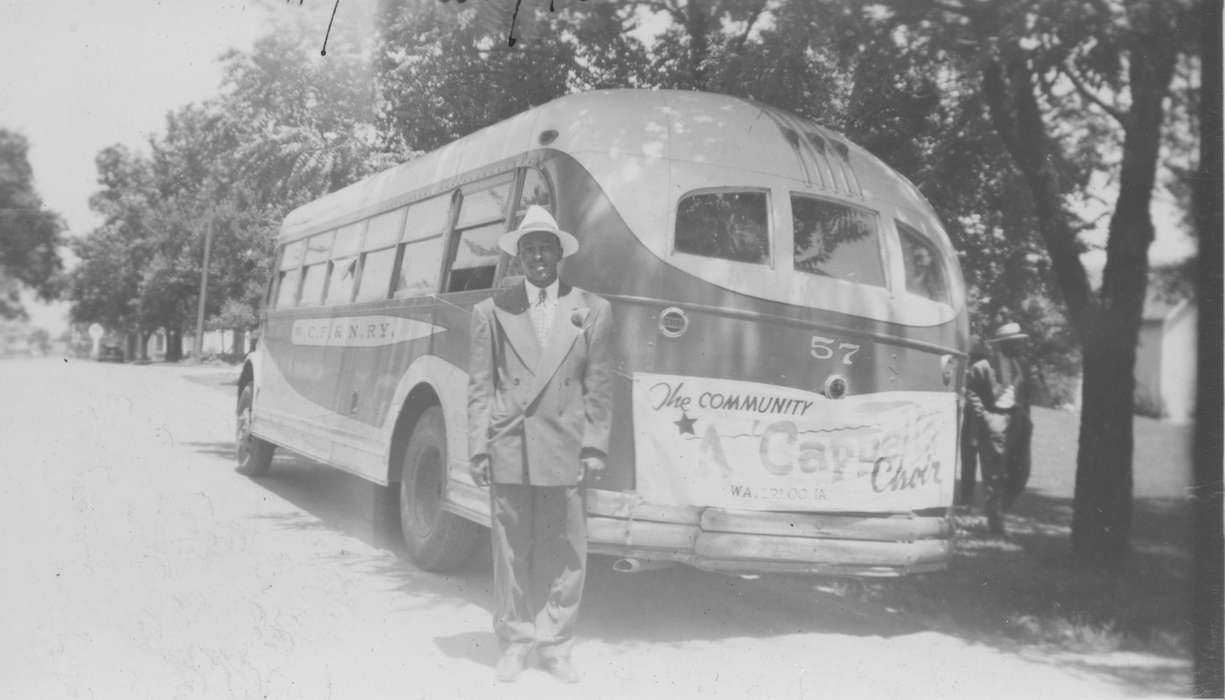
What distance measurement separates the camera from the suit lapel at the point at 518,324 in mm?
4723

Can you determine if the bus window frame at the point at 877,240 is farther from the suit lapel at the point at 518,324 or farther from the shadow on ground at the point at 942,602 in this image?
the shadow on ground at the point at 942,602

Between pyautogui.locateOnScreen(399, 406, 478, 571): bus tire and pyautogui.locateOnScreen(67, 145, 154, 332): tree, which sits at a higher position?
pyautogui.locateOnScreen(67, 145, 154, 332): tree

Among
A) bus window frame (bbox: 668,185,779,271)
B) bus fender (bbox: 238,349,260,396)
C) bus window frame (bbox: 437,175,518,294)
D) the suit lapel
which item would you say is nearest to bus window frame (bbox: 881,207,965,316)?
bus window frame (bbox: 668,185,779,271)

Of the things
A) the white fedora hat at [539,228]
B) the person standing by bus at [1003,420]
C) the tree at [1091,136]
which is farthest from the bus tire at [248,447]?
the tree at [1091,136]

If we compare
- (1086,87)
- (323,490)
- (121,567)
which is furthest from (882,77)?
(323,490)

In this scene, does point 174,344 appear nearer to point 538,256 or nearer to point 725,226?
point 538,256

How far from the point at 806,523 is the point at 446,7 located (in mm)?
4169

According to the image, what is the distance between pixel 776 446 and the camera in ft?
17.1

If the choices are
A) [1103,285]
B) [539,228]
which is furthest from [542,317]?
[1103,285]

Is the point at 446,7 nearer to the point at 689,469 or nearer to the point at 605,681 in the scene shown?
the point at 689,469

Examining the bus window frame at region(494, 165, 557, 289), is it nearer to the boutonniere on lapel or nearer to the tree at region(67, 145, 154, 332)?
the boutonniere on lapel

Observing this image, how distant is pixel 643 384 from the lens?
5.05 metres

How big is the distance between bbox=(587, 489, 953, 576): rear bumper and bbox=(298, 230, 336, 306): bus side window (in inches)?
204

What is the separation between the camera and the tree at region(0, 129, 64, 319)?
502 centimetres
